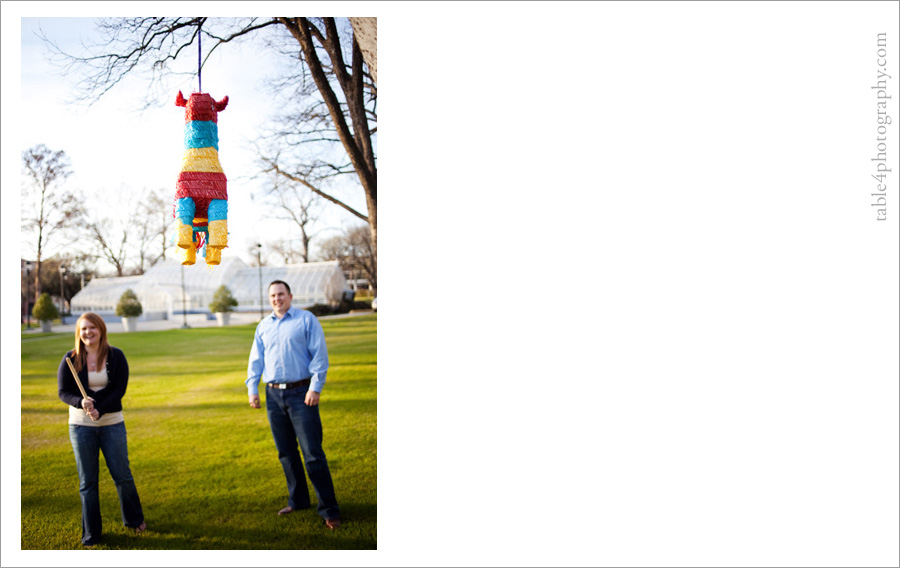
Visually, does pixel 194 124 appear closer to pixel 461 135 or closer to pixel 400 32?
pixel 400 32

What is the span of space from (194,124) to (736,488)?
273cm

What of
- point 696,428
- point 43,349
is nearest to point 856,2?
point 696,428

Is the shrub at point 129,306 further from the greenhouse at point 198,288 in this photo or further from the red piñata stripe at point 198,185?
the red piñata stripe at point 198,185

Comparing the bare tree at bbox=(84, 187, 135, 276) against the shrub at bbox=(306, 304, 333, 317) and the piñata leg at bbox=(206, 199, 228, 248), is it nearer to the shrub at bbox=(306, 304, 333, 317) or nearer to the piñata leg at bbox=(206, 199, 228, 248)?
the piñata leg at bbox=(206, 199, 228, 248)

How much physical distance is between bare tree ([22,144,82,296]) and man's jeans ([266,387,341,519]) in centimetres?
125

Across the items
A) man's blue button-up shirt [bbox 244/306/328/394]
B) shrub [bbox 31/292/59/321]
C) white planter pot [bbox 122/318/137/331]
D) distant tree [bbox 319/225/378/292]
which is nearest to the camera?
man's blue button-up shirt [bbox 244/306/328/394]

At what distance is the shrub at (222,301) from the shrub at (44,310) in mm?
664

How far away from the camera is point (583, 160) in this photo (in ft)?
8.11

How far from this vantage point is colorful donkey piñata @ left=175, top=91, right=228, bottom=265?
2.38 m

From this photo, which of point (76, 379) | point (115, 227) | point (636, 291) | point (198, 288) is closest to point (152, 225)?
point (115, 227)

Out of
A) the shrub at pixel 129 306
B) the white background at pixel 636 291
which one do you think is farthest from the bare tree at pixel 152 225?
the white background at pixel 636 291

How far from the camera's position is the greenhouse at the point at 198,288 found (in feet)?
8.87

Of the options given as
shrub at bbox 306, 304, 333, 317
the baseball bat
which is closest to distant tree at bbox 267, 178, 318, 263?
shrub at bbox 306, 304, 333, 317

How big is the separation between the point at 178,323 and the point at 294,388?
0.76 metres
